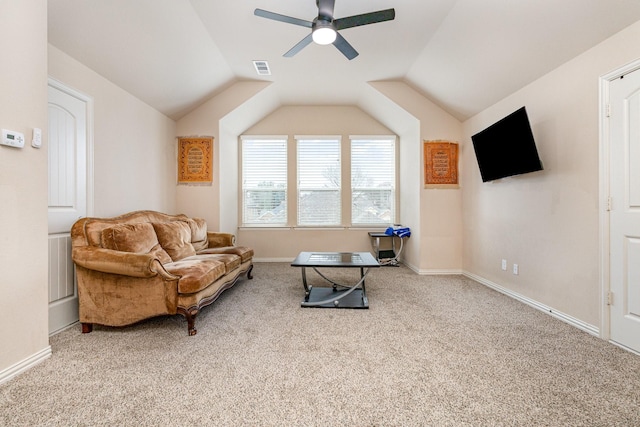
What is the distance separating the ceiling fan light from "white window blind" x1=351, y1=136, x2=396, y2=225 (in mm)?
2819

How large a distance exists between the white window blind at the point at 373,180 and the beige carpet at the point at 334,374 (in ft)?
8.76

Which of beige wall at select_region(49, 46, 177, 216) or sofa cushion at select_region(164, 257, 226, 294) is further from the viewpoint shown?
beige wall at select_region(49, 46, 177, 216)

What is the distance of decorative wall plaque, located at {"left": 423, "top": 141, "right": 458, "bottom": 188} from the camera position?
4.25 meters

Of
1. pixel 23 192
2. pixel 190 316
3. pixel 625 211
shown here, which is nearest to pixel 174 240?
pixel 190 316

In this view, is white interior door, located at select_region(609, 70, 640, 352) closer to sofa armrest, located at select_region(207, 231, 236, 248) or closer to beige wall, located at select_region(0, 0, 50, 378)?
sofa armrest, located at select_region(207, 231, 236, 248)

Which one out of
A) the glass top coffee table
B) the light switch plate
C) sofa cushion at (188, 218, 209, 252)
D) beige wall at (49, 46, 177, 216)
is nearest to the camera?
the light switch plate

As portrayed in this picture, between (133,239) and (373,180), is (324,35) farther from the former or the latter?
(373,180)

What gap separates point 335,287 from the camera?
3344mm

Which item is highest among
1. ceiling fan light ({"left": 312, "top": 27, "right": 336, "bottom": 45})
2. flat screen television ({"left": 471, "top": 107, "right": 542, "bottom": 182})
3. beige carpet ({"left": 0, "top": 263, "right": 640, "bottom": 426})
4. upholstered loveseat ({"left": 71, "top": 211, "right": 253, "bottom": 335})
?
ceiling fan light ({"left": 312, "top": 27, "right": 336, "bottom": 45})

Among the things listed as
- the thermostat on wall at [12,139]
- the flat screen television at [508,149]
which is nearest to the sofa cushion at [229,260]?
the thermostat on wall at [12,139]

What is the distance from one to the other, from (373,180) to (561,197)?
9.78 feet

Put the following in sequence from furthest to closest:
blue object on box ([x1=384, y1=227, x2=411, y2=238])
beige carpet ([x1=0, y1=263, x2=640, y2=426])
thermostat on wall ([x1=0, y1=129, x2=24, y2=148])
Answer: blue object on box ([x1=384, y1=227, x2=411, y2=238]) → thermostat on wall ([x1=0, y1=129, x2=24, y2=148]) → beige carpet ([x1=0, y1=263, x2=640, y2=426])

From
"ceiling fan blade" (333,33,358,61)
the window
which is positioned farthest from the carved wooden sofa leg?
the window

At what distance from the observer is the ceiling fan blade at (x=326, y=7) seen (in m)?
2.21
